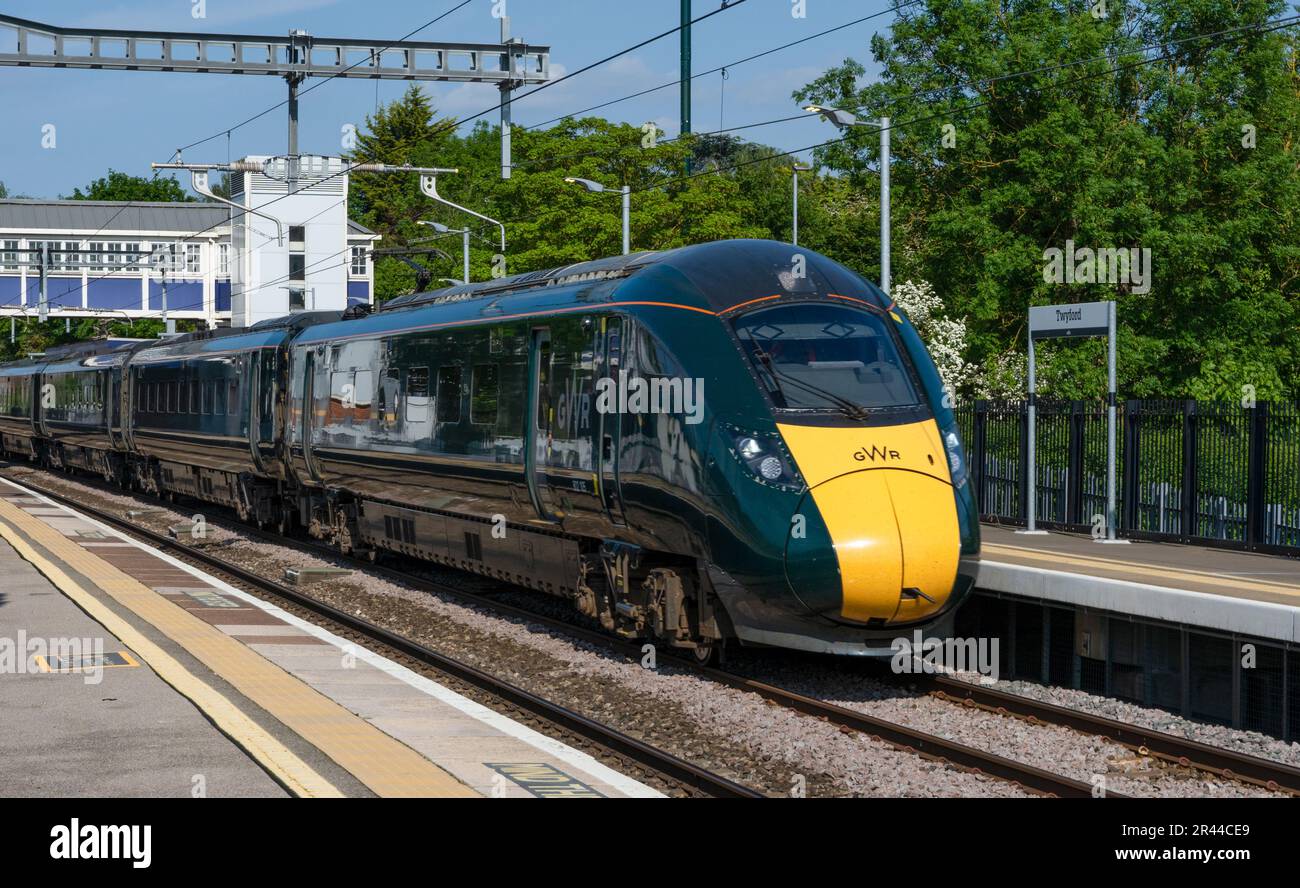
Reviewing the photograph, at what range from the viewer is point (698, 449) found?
40.5ft

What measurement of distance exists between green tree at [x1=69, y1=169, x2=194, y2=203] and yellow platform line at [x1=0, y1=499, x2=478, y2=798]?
113m

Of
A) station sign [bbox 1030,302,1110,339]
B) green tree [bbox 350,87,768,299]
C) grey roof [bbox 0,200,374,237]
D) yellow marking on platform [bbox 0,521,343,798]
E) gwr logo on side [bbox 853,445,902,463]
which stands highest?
grey roof [bbox 0,200,374,237]

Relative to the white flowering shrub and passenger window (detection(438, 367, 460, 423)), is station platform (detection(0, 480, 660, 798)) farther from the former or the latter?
the white flowering shrub

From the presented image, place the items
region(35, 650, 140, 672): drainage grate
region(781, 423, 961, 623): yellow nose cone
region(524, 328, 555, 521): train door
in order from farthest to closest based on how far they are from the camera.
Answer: region(524, 328, 555, 521): train door → region(35, 650, 140, 672): drainage grate → region(781, 423, 961, 623): yellow nose cone

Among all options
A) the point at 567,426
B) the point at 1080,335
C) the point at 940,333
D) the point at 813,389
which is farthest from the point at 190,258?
the point at 813,389

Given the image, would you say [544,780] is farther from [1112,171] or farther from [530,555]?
[1112,171]

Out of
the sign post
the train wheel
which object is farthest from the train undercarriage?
the sign post

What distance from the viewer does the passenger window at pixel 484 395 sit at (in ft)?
53.9

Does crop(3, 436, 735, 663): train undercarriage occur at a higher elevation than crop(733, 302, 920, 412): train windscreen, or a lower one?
lower

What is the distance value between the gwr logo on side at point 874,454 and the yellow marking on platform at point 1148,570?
3265 mm

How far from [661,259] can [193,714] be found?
5.61 m

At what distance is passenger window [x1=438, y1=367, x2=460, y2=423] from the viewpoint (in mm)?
17469
